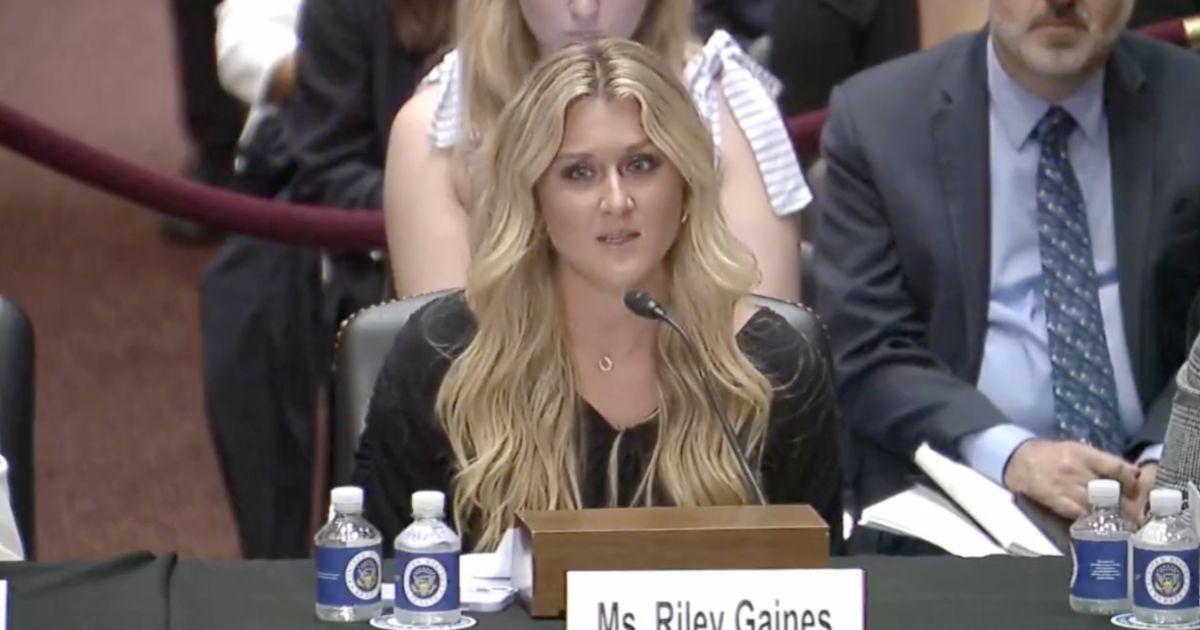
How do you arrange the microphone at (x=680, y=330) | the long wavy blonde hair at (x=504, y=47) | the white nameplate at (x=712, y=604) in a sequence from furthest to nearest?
the long wavy blonde hair at (x=504, y=47)
the microphone at (x=680, y=330)
the white nameplate at (x=712, y=604)

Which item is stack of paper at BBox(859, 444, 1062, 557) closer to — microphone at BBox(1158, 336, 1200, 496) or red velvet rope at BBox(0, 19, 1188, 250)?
microphone at BBox(1158, 336, 1200, 496)

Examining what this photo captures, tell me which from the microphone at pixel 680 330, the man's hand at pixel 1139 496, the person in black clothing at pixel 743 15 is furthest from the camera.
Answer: the person in black clothing at pixel 743 15

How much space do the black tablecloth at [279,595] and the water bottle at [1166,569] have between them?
49 mm

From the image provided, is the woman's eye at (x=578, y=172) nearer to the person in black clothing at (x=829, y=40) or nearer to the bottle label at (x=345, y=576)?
the bottle label at (x=345, y=576)

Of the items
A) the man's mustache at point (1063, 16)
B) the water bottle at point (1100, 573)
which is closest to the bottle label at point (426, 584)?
the water bottle at point (1100, 573)

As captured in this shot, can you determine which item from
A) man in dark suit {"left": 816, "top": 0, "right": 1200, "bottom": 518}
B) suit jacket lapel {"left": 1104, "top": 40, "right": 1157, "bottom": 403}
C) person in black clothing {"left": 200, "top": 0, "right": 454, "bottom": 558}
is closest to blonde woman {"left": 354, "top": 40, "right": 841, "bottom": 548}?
man in dark suit {"left": 816, "top": 0, "right": 1200, "bottom": 518}

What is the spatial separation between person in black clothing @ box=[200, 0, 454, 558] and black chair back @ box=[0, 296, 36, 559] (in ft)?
3.34

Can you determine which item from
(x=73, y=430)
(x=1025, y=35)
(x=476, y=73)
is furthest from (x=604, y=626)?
(x=73, y=430)

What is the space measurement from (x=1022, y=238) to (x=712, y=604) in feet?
4.87

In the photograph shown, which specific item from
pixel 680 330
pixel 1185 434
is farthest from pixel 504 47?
pixel 1185 434

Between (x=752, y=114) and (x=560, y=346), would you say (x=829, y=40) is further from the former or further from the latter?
(x=560, y=346)

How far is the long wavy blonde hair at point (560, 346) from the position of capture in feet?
8.82

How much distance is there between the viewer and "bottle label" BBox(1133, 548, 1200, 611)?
88.4 inches

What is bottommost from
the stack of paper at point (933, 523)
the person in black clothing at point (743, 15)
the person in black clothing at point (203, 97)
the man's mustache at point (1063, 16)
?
the stack of paper at point (933, 523)
